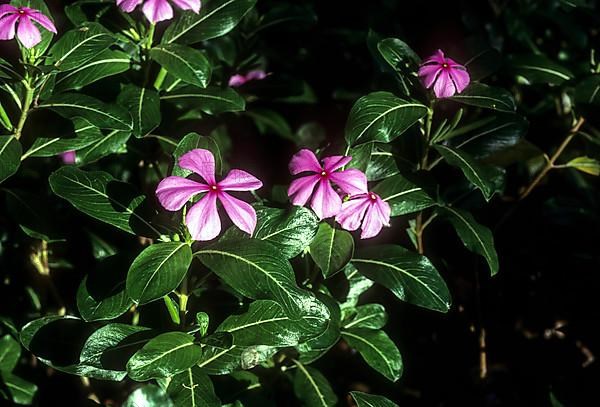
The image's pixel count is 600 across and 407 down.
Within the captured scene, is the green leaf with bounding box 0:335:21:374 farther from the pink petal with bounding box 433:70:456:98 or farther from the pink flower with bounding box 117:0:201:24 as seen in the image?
the pink petal with bounding box 433:70:456:98

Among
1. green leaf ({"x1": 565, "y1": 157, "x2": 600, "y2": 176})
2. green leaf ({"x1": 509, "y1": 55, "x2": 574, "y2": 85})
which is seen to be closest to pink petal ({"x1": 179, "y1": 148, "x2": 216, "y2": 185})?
green leaf ({"x1": 509, "y1": 55, "x2": 574, "y2": 85})

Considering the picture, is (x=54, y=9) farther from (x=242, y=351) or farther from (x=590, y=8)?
(x=590, y=8)

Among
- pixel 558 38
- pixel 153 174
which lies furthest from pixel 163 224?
pixel 558 38

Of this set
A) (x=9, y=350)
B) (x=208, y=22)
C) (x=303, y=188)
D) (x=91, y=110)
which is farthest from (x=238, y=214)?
(x=9, y=350)

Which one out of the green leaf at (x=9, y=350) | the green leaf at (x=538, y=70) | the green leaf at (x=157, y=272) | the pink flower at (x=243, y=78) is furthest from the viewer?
the pink flower at (x=243, y=78)

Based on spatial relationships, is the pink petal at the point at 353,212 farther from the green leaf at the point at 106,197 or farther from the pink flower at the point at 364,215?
the green leaf at the point at 106,197

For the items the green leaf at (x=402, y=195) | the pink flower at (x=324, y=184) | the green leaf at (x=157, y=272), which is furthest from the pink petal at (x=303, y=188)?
the green leaf at (x=402, y=195)
